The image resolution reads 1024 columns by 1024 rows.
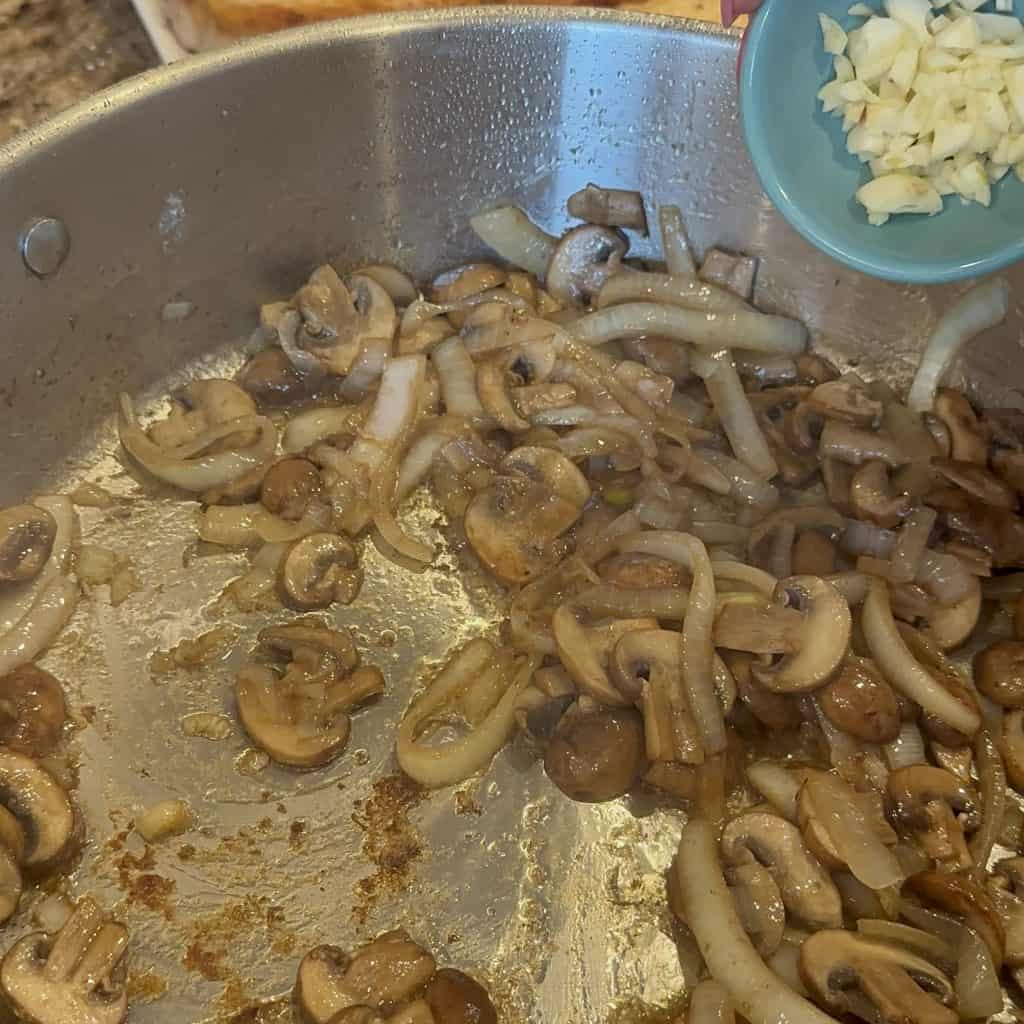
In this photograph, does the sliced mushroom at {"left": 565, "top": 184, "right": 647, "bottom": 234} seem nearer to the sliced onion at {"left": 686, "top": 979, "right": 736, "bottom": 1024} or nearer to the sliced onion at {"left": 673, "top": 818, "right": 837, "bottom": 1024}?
the sliced onion at {"left": 673, "top": 818, "right": 837, "bottom": 1024}

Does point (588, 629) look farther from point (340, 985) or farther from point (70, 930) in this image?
point (70, 930)

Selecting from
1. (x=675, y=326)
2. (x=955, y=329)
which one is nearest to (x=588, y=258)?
(x=675, y=326)

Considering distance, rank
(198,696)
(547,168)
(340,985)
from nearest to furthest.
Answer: (340,985), (198,696), (547,168)

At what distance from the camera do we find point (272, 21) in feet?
7.42

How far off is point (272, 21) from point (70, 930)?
1.82 m

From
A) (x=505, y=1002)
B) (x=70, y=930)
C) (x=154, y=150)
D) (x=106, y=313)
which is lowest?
(x=505, y=1002)

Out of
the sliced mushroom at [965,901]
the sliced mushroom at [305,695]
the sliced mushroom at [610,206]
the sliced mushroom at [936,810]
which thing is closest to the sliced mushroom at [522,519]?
the sliced mushroom at [305,695]

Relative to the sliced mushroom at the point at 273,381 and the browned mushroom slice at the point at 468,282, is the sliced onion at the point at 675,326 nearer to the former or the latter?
the browned mushroom slice at the point at 468,282

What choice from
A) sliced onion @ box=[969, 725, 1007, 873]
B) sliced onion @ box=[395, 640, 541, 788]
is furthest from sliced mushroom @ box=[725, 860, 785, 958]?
sliced onion @ box=[395, 640, 541, 788]

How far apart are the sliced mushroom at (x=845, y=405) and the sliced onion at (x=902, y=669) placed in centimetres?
41

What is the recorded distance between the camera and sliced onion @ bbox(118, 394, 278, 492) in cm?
217

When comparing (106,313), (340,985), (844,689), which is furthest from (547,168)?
(340,985)

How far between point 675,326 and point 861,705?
0.90m

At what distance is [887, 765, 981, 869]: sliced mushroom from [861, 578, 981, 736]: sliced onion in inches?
4.0
